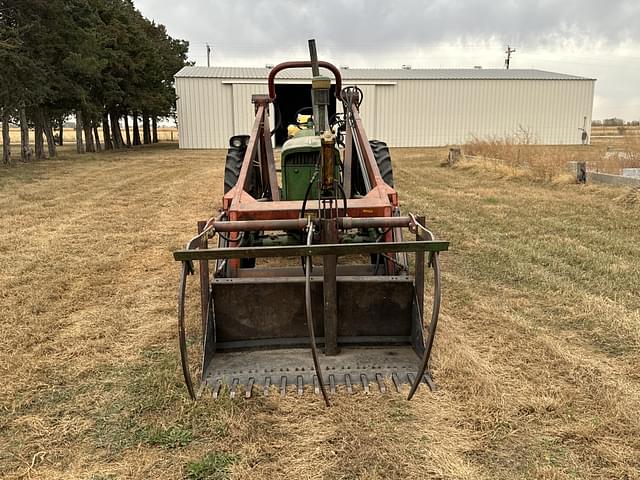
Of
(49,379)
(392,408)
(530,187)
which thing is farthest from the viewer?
(530,187)

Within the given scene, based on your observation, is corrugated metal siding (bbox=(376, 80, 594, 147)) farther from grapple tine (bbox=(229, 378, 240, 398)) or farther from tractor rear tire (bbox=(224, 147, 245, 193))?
grapple tine (bbox=(229, 378, 240, 398))

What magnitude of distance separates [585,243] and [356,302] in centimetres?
399

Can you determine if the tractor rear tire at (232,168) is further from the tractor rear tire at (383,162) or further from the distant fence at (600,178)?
the distant fence at (600,178)

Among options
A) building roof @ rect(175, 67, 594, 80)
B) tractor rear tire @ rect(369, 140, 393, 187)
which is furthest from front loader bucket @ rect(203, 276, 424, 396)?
building roof @ rect(175, 67, 594, 80)

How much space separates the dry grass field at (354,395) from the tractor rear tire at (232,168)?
3.43 ft

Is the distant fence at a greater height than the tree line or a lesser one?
lesser

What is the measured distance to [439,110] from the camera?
29766 millimetres

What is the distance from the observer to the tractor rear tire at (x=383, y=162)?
5.73 m

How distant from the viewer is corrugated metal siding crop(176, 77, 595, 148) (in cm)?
2794

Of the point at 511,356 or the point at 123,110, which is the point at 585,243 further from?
the point at 123,110

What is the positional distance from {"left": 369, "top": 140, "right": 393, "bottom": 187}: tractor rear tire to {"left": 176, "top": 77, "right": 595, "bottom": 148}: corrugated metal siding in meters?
22.4

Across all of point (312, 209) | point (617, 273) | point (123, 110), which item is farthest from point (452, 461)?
point (123, 110)

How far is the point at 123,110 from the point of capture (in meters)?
31.3

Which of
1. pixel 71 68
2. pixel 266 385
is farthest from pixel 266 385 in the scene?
pixel 71 68
